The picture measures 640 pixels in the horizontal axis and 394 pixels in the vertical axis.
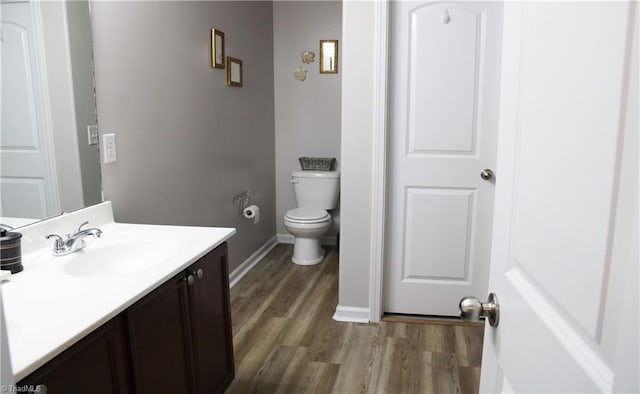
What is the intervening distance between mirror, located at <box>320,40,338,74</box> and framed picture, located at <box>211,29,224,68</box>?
1.24 m

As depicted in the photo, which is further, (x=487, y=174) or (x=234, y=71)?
(x=234, y=71)

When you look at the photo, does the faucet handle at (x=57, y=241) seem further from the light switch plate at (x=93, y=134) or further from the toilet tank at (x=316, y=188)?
the toilet tank at (x=316, y=188)

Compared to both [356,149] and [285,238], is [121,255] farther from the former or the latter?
[285,238]

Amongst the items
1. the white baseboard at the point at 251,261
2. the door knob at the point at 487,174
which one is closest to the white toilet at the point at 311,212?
the white baseboard at the point at 251,261

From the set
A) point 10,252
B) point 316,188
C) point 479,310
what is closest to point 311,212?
point 316,188

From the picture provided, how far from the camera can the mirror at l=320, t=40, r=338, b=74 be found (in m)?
4.29

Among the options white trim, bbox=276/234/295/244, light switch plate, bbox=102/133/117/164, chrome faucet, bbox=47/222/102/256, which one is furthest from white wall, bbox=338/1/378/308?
white trim, bbox=276/234/295/244

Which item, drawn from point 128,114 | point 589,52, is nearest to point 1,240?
point 128,114

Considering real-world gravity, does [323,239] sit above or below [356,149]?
below

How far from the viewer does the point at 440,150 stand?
2.86m

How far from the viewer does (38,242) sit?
1.78m

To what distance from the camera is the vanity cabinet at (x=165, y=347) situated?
1212mm

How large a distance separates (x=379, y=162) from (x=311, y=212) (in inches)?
53.1

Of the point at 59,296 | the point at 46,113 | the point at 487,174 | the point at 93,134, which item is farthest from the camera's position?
the point at 487,174
